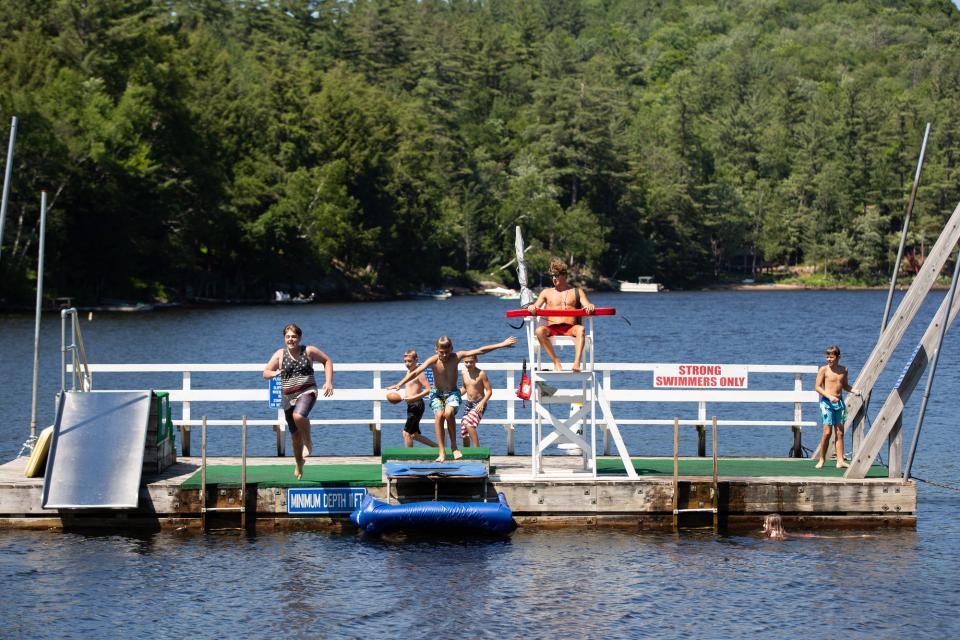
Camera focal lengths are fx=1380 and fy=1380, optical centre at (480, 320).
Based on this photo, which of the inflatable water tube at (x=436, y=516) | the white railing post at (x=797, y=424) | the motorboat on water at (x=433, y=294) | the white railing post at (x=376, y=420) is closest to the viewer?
the inflatable water tube at (x=436, y=516)

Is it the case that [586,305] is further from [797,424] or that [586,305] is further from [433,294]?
[433,294]

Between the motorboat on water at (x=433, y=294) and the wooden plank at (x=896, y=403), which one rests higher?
the motorboat on water at (x=433, y=294)

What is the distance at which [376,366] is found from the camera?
21625 mm

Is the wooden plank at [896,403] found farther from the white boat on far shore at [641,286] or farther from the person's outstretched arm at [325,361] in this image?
the white boat on far shore at [641,286]

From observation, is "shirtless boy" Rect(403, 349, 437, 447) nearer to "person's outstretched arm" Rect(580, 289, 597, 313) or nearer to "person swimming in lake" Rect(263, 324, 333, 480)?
"person swimming in lake" Rect(263, 324, 333, 480)

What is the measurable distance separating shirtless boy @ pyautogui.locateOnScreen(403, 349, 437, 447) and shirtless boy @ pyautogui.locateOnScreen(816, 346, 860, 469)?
5.82m

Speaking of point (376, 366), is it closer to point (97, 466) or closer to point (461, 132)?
point (97, 466)

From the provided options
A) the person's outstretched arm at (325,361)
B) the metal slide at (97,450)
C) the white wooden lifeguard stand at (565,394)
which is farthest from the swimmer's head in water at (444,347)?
the metal slide at (97,450)

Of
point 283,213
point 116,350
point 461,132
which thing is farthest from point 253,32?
point 116,350

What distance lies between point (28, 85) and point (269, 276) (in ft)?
86.0

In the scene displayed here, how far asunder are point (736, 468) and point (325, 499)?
6236mm

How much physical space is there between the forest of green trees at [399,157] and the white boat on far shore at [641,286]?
1.65 metres

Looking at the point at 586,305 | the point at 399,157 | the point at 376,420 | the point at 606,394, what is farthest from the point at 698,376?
the point at 399,157

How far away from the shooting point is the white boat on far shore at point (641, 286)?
5645 inches
